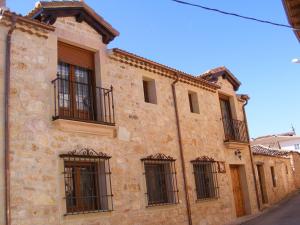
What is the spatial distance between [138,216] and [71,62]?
13.6 ft

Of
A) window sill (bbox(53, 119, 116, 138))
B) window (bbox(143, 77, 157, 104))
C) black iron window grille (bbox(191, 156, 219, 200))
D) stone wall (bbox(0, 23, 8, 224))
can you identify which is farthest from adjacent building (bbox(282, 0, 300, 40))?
→ stone wall (bbox(0, 23, 8, 224))

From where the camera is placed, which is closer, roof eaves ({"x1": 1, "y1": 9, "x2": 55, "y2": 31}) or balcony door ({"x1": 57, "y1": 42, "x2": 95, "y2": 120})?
roof eaves ({"x1": 1, "y1": 9, "x2": 55, "y2": 31})

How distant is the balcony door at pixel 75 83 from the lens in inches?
354

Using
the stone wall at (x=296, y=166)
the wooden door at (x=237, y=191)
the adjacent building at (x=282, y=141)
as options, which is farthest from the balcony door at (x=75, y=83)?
the adjacent building at (x=282, y=141)

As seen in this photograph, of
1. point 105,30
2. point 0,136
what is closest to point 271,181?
point 105,30

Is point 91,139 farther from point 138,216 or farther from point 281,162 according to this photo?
point 281,162

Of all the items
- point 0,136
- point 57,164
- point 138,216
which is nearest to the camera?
point 0,136

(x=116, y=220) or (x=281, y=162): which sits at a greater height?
(x=281, y=162)

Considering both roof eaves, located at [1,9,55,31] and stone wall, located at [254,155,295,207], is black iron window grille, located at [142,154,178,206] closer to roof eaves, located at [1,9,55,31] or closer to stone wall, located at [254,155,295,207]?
roof eaves, located at [1,9,55,31]

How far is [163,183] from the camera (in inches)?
437

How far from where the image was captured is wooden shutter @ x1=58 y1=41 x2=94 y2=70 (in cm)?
926

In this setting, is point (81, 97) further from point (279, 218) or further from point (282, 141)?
point (282, 141)

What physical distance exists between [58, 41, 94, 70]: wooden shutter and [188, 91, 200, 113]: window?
15.0ft

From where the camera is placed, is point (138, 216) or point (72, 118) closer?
point (72, 118)
